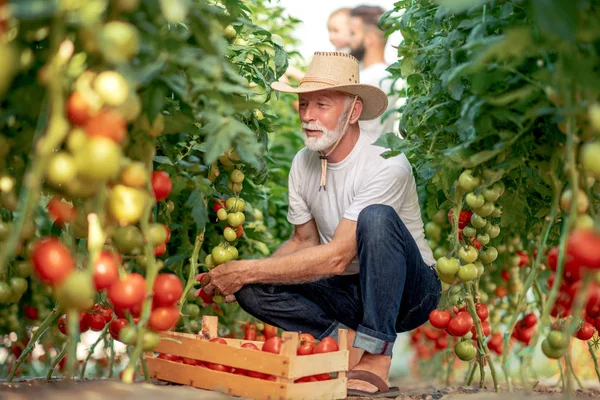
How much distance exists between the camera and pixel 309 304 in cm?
304

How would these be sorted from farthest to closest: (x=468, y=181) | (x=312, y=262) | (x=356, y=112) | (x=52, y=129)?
1. (x=356, y=112)
2. (x=312, y=262)
3. (x=468, y=181)
4. (x=52, y=129)

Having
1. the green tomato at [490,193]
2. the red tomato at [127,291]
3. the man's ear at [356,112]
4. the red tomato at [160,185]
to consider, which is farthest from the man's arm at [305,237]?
the red tomato at [127,291]

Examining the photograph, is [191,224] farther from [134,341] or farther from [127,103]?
[127,103]

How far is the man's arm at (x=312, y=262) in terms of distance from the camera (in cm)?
273

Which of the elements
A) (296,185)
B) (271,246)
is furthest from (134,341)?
(271,246)

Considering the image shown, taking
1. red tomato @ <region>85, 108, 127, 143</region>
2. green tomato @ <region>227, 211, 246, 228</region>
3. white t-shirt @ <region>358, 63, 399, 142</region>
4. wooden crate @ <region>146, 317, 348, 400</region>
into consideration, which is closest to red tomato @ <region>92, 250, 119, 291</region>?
red tomato @ <region>85, 108, 127, 143</region>

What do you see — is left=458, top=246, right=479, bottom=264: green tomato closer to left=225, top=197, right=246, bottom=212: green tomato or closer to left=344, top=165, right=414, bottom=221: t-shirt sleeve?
left=344, top=165, right=414, bottom=221: t-shirt sleeve

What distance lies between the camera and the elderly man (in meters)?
2.65

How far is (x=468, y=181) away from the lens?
2094 millimetres

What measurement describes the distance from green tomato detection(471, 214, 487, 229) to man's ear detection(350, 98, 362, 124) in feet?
2.84

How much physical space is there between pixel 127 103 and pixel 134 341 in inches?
22.8

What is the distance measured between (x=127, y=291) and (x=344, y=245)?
4.52ft

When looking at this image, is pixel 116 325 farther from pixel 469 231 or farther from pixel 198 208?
pixel 469 231

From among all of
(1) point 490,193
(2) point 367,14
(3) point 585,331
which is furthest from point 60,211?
(2) point 367,14
